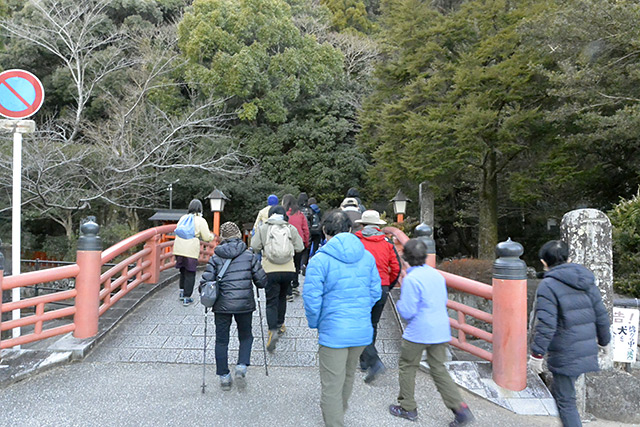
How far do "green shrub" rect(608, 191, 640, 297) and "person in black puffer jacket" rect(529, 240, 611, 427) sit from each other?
11.7 feet

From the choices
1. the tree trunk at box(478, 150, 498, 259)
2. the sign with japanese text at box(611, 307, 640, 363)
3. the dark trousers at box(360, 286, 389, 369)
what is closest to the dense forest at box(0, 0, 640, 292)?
the tree trunk at box(478, 150, 498, 259)

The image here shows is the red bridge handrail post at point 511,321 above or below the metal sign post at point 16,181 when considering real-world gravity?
below

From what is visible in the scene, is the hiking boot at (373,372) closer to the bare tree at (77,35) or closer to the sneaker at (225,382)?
the sneaker at (225,382)

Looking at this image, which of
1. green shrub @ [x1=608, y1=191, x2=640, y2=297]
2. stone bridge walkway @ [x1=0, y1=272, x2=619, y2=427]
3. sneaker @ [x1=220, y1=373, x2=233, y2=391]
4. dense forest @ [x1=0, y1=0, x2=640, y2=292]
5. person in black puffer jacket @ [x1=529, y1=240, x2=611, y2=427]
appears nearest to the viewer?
person in black puffer jacket @ [x1=529, y1=240, x2=611, y2=427]

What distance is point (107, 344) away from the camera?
515 cm

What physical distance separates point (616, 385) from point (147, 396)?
420 cm

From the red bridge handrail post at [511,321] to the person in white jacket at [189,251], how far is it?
410cm

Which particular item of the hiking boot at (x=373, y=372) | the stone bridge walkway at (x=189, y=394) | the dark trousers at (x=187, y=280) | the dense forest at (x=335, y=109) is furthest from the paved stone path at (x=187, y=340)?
the dense forest at (x=335, y=109)

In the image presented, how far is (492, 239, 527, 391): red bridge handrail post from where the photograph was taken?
13.2 ft

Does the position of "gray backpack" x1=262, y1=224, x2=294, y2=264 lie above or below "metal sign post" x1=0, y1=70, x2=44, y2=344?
below

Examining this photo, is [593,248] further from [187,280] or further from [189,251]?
Result: [187,280]

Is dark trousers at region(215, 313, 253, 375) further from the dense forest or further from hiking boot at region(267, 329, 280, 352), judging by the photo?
the dense forest

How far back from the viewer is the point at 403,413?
363 cm

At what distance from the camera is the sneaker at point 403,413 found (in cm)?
362
